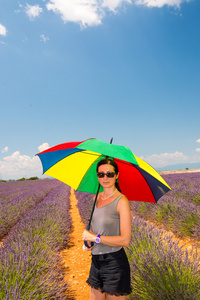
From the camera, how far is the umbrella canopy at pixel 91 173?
7.19 ft

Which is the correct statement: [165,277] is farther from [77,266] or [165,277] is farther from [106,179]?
[77,266]

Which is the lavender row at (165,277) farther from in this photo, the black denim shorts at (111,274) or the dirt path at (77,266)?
A: the dirt path at (77,266)

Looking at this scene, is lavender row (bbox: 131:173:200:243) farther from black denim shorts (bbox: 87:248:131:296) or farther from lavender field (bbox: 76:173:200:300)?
black denim shorts (bbox: 87:248:131:296)

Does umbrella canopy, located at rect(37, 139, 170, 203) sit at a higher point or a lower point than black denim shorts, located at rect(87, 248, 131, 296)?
higher

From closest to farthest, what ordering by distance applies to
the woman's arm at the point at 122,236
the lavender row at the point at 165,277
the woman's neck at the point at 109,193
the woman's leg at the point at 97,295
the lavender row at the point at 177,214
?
the woman's arm at the point at 122,236
the woman's leg at the point at 97,295
the woman's neck at the point at 109,193
the lavender row at the point at 165,277
the lavender row at the point at 177,214

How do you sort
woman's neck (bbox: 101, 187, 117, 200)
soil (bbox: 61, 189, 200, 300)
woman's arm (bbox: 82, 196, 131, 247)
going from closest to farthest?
woman's arm (bbox: 82, 196, 131, 247), woman's neck (bbox: 101, 187, 117, 200), soil (bbox: 61, 189, 200, 300)

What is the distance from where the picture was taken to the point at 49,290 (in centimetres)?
245

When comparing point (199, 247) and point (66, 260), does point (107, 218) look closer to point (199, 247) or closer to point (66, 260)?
point (66, 260)

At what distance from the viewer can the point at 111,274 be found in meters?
1.60

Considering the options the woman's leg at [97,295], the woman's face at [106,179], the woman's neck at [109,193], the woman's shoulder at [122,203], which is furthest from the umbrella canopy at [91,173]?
the woman's leg at [97,295]

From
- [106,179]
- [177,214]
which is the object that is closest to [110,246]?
[106,179]

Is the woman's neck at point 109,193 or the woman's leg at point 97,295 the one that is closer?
the woman's leg at point 97,295

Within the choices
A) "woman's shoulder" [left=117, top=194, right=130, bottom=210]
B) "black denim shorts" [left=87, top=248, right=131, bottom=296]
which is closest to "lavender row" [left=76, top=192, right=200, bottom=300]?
"black denim shorts" [left=87, top=248, right=131, bottom=296]

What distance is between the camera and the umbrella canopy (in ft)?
7.19
